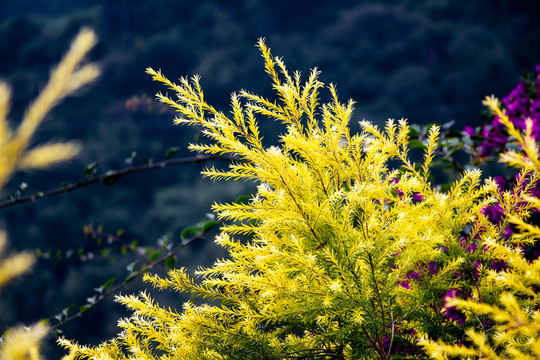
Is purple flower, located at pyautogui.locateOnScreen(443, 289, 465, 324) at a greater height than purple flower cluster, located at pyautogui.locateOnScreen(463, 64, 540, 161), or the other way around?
purple flower cluster, located at pyautogui.locateOnScreen(463, 64, 540, 161)

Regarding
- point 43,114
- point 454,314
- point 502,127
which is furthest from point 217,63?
point 43,114

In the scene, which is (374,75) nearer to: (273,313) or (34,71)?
(34,71)

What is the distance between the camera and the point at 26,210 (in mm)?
4383

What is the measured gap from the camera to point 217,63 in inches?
198

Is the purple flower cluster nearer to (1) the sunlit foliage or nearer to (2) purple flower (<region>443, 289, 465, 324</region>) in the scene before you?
(2) purple flower (<region>443, 289, 465, 324</region>)

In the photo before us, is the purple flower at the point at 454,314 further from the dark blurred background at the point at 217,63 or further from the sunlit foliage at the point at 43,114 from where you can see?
the dark blurred background at the point at 217,63

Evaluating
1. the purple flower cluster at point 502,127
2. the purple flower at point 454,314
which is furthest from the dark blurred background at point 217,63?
the purple flower at point 454,314

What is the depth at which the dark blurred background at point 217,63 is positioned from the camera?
179 inches

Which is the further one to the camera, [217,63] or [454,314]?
[217,63]

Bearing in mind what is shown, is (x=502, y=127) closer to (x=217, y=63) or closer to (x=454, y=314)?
(x=454, y=314)

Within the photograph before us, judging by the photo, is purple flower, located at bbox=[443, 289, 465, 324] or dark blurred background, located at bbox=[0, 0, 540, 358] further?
dark blurred background, located at bbox=[0, 0, 540, 358]

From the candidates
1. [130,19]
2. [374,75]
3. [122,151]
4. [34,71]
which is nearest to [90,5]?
[130,19]

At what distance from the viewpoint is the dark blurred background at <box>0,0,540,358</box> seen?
4539 mm

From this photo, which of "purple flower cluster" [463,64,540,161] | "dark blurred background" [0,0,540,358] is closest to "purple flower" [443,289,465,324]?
"purple flower cluster" [463,64,540,161]
